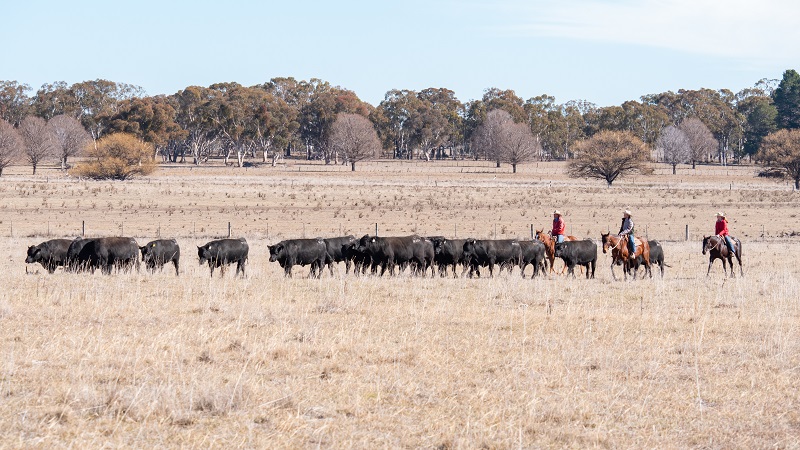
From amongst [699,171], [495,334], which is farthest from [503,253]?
[699,171]

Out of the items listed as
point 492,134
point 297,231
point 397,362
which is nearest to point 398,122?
point 492,134

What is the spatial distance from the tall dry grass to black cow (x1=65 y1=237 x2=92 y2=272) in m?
4.88

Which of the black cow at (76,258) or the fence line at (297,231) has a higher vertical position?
the black cow at (76,258)

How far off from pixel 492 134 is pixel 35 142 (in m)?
60.3

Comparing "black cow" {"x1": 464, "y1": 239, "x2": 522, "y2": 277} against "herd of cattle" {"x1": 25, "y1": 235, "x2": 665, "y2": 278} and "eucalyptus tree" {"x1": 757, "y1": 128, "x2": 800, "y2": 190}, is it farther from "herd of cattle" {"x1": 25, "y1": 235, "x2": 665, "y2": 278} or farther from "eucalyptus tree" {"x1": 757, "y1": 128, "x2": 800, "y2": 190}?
"eucalyptus tree" {"x1": 757, "y1": 128, "x2": 800, "y2": 190}

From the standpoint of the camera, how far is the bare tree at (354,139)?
119062mm

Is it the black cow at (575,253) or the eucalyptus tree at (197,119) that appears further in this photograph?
the eucalyptus tree at (197,119)

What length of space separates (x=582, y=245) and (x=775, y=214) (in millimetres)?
36539

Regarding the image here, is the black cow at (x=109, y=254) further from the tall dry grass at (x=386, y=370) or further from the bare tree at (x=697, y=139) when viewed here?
the bare tree at (x=697, y=139)

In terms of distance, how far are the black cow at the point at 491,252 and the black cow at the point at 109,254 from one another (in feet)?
28.4

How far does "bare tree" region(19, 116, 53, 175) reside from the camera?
103875 millimetres

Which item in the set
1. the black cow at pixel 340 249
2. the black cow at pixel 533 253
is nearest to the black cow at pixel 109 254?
the black cow at pixel 340 249

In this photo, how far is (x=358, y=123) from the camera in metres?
122

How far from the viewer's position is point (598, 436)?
326 inches
